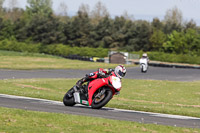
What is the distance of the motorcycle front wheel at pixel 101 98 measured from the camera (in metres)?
12.3

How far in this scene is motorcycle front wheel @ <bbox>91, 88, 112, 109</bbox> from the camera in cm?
1230

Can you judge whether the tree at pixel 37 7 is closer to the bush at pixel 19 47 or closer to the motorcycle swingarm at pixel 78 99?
the bush at pixel 19 47

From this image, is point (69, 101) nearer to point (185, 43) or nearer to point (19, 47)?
point (185, 43)

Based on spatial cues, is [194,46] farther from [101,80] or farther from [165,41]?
[101,80]

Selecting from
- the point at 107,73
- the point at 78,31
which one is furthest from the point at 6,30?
the point at 107,73

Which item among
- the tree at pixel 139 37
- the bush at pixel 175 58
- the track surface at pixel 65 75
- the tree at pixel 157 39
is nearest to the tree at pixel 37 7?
the tree at pixel 139 37

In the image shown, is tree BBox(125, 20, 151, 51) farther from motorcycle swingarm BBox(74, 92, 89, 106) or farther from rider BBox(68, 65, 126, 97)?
rider BBox(68, 65, 126, 97)

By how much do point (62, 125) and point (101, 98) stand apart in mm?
3513

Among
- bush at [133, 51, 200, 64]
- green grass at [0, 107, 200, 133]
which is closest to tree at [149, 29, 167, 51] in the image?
bush at [133, 51, 200, 64]

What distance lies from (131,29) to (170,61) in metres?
29.7

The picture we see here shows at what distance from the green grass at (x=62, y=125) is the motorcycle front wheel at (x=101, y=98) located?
6.81ft

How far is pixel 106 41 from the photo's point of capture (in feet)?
317

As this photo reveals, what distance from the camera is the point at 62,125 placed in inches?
359

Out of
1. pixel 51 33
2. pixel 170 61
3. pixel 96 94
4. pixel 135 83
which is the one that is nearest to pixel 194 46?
pixel 170 61
